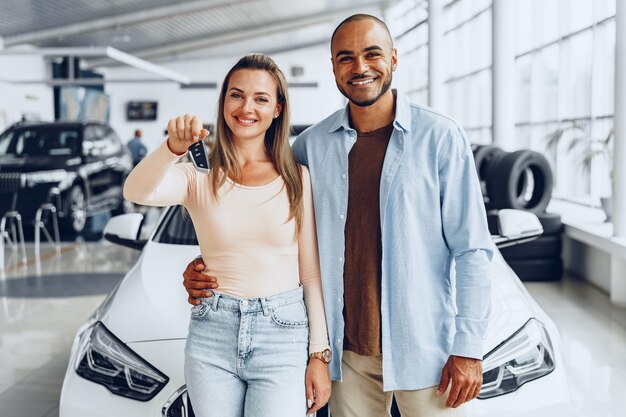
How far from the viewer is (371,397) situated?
1.63 m

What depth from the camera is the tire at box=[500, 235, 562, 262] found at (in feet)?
20.4

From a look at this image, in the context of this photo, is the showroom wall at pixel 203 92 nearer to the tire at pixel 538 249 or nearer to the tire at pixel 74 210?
the tire at pixel 74 210

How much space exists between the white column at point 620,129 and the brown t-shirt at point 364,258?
14.3 feet

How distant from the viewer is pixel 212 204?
56.1 inches

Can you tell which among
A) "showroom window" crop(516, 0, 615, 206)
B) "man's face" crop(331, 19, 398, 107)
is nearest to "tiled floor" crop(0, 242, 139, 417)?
"man's face" crop(331, 19, 398, 107)

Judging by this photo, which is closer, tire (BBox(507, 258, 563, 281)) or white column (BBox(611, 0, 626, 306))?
white column (BBox(611, 0, 626, 306))

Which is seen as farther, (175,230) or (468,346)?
(175,230)

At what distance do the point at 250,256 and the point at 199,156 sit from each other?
242mm

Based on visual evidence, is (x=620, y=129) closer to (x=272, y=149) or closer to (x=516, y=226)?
(x=516, y=226)

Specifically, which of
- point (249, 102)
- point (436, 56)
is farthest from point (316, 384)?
point (436, 56)

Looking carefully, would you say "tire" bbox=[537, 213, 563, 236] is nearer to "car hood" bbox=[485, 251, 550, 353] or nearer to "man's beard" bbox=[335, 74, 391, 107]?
"car hood" bbox=[485, 251, 550, 353]

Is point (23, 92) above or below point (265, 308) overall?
above

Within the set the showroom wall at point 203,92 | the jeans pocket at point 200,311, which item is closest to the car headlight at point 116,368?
the jeans pocket at point 200,311

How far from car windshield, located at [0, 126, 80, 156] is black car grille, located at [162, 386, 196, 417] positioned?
8164 mm
